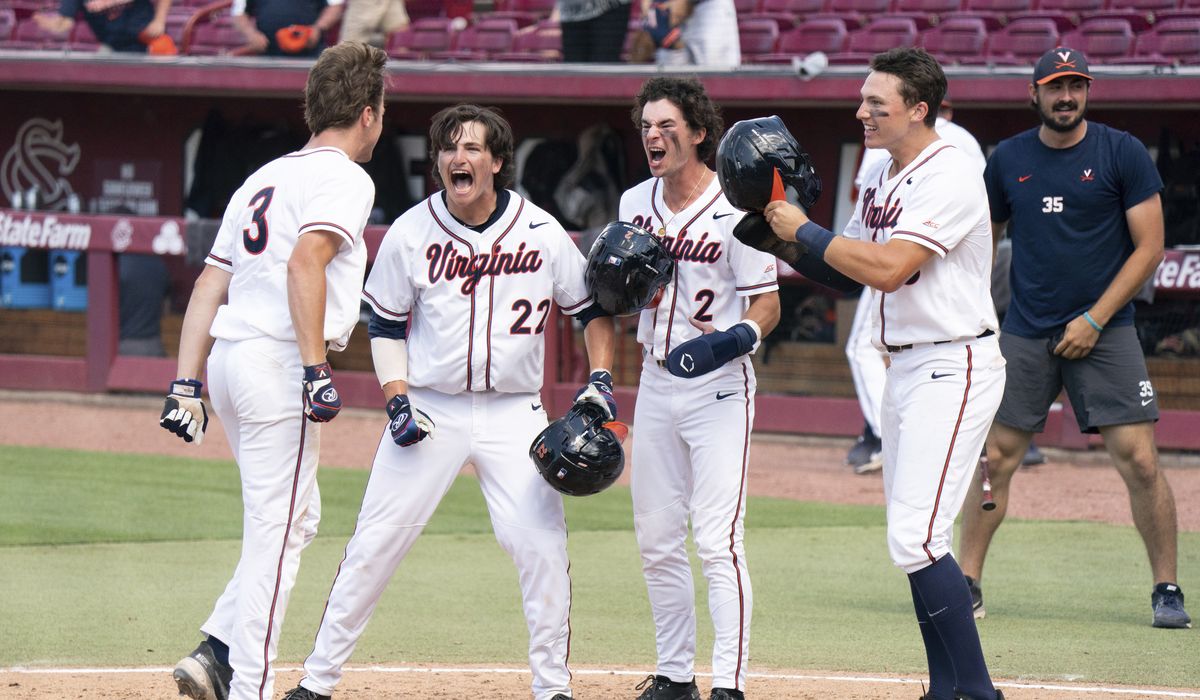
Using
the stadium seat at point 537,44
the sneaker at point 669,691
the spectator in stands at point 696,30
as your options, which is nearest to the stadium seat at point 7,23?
the stadium seat at point 537,44

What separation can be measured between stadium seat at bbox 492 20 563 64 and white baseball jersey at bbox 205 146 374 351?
7947mm

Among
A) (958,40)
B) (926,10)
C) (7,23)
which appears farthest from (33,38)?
(958,40)

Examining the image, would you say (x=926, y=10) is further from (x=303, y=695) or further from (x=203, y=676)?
(x=203, y=676)

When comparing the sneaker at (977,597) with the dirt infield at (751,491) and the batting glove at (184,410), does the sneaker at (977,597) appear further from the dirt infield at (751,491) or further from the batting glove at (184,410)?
the batting glove at (184,410)

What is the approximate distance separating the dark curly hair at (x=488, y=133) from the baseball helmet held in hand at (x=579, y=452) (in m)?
0.75

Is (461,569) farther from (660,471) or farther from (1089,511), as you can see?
(1089,511)

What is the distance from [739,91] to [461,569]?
16.8 feet

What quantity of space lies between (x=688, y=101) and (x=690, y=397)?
90cm

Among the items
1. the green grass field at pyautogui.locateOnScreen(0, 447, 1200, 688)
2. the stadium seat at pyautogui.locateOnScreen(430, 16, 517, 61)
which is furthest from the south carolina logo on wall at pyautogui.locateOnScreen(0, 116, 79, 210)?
the green grass field at pyautogui.locateOnScreen(0, 447, 1200, 688)

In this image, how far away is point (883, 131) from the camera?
4.51m

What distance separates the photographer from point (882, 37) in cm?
1213

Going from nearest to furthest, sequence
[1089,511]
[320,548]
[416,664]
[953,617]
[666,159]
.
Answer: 1. [953,617]
2. [666,159]
3. [416,664]
4. [320,548]
5. [1089,511]

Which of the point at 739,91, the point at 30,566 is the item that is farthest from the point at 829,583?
the point at 739,91

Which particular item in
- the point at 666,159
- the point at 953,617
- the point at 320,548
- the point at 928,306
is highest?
the point at 666,159
